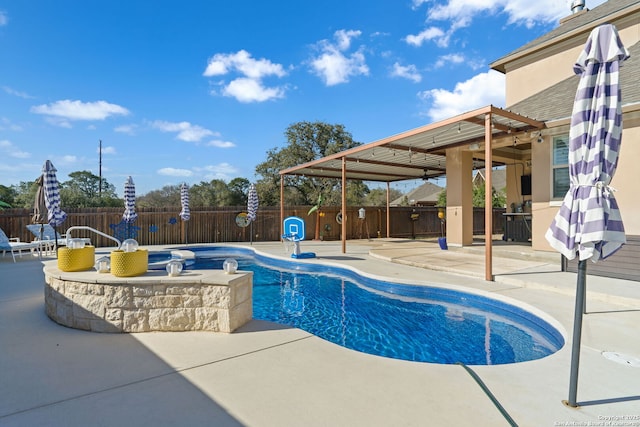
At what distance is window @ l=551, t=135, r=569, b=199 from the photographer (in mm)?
7219

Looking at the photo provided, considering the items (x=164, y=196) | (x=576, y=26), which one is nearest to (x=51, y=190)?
(x=576, y=26)

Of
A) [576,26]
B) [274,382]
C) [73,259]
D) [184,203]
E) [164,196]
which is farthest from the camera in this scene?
[164,196]

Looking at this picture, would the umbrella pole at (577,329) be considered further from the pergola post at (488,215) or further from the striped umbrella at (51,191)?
the striped umbrella at (51,191)

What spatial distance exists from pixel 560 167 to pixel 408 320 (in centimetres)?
552

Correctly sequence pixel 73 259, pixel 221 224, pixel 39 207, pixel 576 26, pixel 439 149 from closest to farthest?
pixel 73 259
pixel 576 26
pixel 39 207
pixel 439 149
pixel 221 224

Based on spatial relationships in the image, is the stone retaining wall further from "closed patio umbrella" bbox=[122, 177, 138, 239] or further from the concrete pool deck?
"closed patio umbrella" bbox=[122, 177, 138, 239]

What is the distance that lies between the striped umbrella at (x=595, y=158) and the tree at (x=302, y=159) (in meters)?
22.7

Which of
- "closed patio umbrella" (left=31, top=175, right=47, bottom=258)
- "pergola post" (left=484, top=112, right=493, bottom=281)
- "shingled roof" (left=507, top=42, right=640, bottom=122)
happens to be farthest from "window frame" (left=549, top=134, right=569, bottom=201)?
"closed patio umbrella" (left=31, top=175, right=47, bottom=258)

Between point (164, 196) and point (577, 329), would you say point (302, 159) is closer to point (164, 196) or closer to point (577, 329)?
point (164, 196)

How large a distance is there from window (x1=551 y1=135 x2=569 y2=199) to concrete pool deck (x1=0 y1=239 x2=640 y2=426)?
13.8ft

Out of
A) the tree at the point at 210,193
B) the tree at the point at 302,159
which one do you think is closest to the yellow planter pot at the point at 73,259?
the tree at the point at 302,159

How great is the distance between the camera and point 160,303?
11.1 ft

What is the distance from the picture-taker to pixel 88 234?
42.7 ft

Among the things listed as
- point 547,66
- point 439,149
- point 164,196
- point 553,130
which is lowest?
point 553,130
